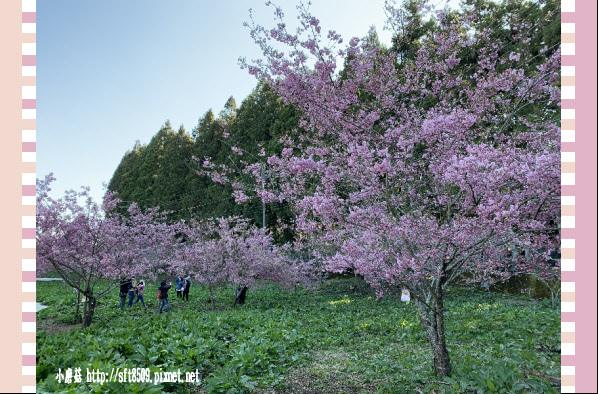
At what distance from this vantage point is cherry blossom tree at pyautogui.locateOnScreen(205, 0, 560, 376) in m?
3.81

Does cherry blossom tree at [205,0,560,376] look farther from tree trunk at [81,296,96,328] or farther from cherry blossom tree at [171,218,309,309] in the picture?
cherry blossom tree at [171,218,309,309]

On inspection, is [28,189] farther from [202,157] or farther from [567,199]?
[202,157]

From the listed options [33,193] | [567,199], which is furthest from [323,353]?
[33,193]

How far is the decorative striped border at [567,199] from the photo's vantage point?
2377 millimetres

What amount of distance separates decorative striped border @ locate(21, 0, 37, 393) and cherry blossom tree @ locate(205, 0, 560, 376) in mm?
3328

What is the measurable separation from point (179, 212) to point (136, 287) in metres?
22.4

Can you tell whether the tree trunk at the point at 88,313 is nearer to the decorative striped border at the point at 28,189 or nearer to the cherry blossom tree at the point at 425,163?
the cherry blossom tree at the point at 425,163

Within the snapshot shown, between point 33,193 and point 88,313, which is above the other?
point 33,193

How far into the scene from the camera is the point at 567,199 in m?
2.55

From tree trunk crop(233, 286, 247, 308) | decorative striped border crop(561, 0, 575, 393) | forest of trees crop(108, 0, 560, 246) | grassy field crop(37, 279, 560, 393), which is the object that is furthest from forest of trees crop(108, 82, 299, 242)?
decorative striped border crop(561, 0, 575, 393)

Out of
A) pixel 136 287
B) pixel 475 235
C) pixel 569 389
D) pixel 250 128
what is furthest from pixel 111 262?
pixel 250 128

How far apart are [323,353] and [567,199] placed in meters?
5.80

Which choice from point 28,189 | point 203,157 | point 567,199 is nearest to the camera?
point 567,199

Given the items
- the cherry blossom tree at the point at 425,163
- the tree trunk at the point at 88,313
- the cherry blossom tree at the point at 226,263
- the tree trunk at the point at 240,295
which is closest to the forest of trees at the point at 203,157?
the cherry blossom tree at the point at 226,263
